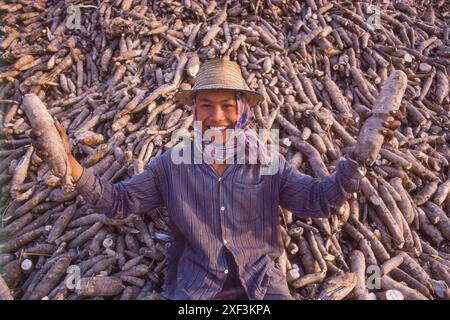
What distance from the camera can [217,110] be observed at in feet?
6.35

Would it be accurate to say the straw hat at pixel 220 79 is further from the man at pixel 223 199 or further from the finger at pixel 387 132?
the finger at pixel 387 132

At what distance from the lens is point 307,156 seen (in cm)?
297

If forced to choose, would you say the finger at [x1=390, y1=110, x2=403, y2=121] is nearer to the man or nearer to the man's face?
the man

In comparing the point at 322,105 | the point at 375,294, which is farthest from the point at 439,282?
the point at 322,105

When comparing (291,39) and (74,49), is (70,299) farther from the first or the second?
(291,39)

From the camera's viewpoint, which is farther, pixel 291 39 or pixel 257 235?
pixel 291 39

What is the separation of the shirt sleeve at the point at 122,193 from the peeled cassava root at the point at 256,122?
0.43 m

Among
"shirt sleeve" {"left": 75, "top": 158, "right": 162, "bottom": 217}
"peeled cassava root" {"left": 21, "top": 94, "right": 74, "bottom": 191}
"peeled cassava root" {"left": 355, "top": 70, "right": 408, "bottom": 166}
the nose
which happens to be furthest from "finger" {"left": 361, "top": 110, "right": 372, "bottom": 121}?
"peeled cassava root" {"left": 21, "top": 94, "right": 74, "bottom": 191}

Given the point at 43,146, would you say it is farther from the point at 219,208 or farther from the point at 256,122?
the point at 256,122

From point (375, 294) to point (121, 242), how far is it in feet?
5.80

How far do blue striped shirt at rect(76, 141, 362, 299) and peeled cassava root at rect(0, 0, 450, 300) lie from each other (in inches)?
16.2

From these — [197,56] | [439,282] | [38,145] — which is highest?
[38,145]

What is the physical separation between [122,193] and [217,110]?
695 millimetres

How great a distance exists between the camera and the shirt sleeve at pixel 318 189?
1751 millimetres
